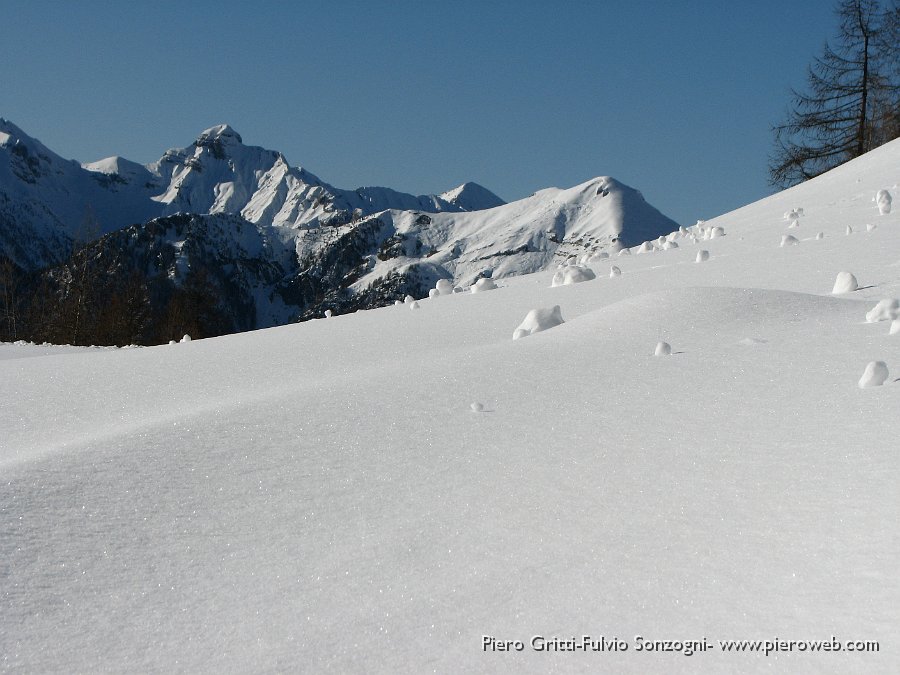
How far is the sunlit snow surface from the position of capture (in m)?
1.76

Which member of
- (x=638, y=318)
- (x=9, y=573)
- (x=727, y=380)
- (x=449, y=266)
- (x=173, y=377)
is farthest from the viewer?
(x=449, y=266)

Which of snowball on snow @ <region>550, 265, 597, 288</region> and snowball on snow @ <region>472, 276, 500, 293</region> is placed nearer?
snowball on snow @ <region>550, 265, 597, 288</region>

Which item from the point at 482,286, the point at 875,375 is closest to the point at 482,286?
the point at 482,286

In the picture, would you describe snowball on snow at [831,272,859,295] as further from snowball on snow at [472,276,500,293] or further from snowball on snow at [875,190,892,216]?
snowball on snow at [472,276,500,293]

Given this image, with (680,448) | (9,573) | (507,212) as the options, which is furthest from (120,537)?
(507,212)

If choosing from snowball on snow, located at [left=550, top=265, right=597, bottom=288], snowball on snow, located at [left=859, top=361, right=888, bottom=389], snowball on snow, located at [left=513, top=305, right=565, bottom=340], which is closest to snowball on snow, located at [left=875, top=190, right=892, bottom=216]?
snowball on snow, located at [left=550, top=265, right=597, bottom=288]

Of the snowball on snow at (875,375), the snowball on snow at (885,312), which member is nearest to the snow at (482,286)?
the snowball on snow at (885,312)

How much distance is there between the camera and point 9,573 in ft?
6.59

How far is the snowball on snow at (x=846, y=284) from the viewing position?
16.6 feet

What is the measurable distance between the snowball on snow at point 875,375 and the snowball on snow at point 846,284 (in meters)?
2.41

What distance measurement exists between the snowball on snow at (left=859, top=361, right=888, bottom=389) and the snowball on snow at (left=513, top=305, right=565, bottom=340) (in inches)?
87.3

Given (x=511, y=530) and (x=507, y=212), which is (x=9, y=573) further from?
(x=507, y=212)

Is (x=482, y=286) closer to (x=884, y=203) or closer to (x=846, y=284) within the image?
(x=846, y=284)

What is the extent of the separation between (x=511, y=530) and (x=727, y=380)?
4.91 ft
